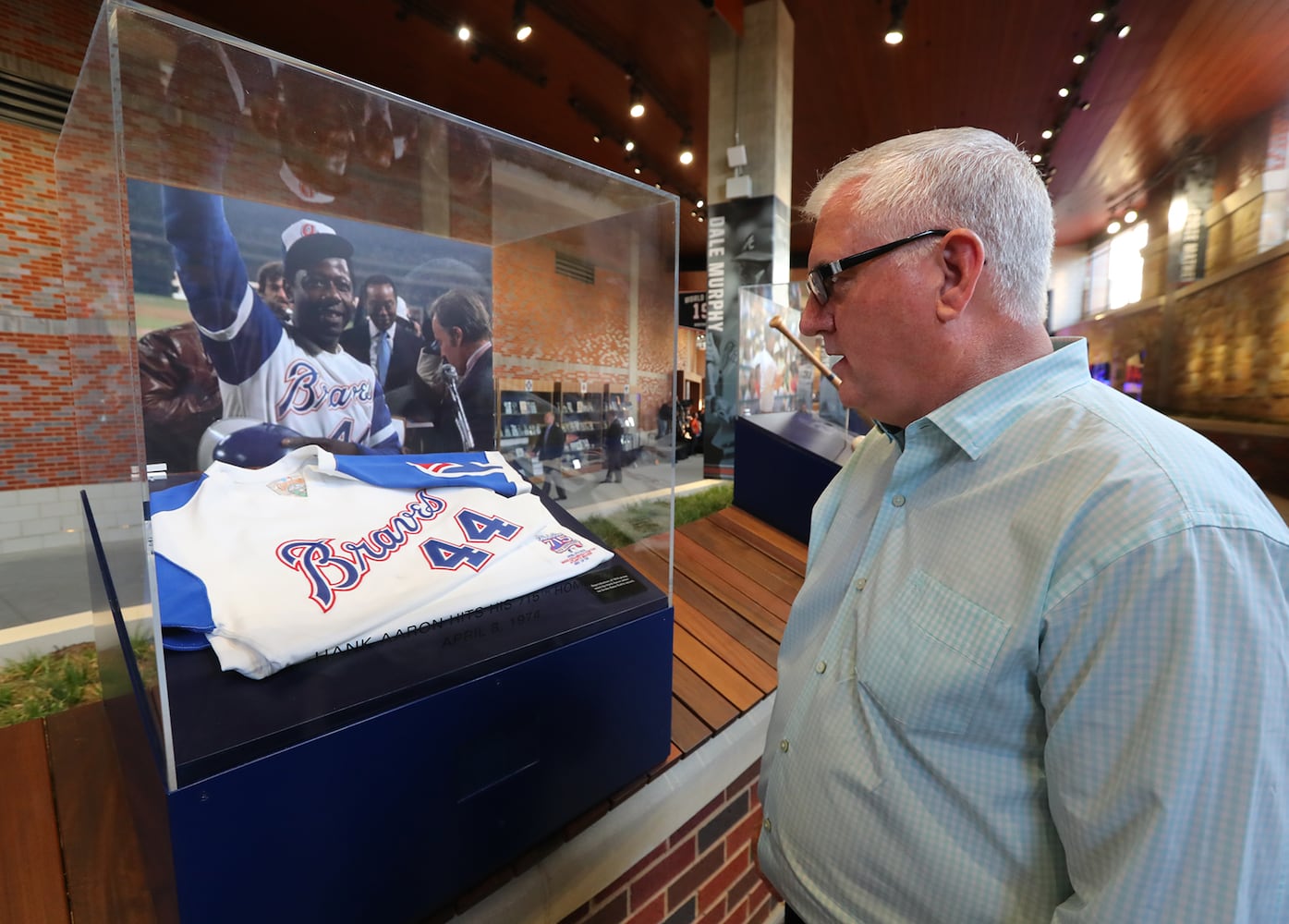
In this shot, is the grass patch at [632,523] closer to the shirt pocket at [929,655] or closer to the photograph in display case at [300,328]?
the photograph in display case at [300,328]

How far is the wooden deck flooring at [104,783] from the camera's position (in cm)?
100

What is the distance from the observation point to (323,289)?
5.13 ft

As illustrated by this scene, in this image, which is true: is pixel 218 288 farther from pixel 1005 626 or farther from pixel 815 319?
pixel 1005 626

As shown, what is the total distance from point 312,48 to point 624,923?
779 centimetres

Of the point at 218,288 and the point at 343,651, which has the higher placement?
the point at 218,288

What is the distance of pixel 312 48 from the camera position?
6.04m

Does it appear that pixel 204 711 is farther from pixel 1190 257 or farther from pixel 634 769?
pixel 1190 257

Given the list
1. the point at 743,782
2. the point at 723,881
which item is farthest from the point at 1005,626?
the point at 723,881

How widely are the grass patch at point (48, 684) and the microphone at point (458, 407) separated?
3.65ft

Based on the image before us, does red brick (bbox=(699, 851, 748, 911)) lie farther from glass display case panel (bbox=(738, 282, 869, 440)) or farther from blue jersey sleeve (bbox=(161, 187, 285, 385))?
glass display case panel (bbox=(738, 282, 869, 440))

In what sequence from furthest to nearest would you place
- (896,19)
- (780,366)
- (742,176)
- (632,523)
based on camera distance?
(742,176) → (896,19) → (780,366) → (632,523)

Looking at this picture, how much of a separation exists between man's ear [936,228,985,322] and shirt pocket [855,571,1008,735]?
0.36 metres

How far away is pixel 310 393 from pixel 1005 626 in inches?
63.7

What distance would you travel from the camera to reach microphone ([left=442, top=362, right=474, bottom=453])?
183 centimetres
